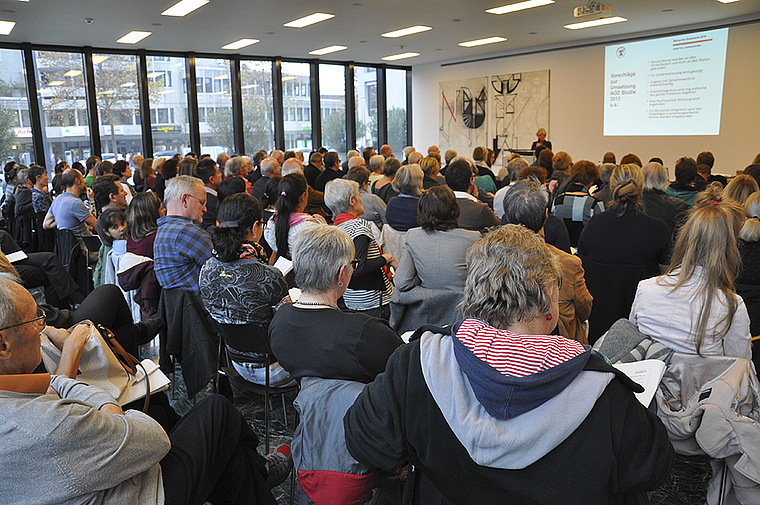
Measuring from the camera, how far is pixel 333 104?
13.9 metres

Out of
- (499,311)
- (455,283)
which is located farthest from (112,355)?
(455,283)

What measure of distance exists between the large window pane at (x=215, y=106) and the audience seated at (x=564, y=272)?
1044 centimetres

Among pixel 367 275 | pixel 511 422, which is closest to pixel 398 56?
pixel 367 275

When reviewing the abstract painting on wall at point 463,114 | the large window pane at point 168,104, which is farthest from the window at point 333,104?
the large window pane at point 168,104

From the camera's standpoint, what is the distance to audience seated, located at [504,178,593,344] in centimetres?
265

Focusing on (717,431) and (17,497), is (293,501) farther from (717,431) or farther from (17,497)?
(717,431)

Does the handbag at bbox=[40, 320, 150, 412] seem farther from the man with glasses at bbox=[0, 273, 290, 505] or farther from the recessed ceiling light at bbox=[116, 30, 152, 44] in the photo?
the recessed ceiling light at bbox=[116, 30, 152, 44]

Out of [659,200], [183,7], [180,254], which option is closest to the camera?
[180,254]

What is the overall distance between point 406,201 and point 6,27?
7.70m

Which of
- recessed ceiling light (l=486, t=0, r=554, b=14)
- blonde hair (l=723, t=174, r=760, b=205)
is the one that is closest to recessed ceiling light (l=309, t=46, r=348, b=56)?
recessed ceiling light (l=486, t=0, r=554, b=14)

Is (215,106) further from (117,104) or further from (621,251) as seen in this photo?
(621,251)

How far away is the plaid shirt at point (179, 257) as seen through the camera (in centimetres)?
330

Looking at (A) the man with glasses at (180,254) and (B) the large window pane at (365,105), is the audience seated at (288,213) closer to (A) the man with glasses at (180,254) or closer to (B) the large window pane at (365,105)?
(A) the man with glasses at (180,254)

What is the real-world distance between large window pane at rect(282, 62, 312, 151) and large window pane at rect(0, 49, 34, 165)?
5.26m
